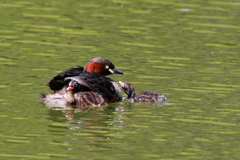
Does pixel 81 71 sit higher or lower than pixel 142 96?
higher

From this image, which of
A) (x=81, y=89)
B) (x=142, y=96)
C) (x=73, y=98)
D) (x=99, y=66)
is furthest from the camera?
(x=99, y=66)

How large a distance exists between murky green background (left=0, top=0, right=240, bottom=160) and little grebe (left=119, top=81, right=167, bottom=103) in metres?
0.16

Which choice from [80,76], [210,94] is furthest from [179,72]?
[80,76]

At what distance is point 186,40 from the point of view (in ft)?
49.0

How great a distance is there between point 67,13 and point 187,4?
3.57m

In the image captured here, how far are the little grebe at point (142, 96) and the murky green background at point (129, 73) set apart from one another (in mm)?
160

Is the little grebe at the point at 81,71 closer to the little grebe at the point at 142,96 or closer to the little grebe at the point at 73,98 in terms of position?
the little grebe at the point at 73,98

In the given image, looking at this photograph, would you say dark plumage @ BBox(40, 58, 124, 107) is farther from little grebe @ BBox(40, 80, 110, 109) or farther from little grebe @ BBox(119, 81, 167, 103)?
little grebe @ BBox(119, 81, 167, 103)

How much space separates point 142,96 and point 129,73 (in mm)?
1830

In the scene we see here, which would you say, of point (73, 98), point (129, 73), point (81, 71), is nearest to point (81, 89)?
point (73, 98)

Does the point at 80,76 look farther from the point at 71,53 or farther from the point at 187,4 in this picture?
the point at 187,4

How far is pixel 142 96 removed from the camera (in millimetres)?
10492

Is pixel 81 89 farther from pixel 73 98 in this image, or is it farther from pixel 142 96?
pixel 142 96

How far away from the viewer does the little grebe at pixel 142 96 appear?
404 inches
